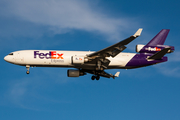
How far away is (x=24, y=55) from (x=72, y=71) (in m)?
8.19

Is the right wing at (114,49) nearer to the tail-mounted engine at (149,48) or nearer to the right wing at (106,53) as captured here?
the right wing at (106,53)

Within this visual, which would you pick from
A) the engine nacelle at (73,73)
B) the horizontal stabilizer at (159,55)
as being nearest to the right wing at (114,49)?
the engine nacelle at (73,73)

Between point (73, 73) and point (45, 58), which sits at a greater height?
point (45, 58)

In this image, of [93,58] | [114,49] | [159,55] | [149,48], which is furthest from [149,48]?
[93,58]

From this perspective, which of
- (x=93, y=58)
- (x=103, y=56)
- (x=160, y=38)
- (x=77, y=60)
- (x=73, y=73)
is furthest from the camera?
(x=160, y=38)

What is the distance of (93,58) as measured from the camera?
46188 mm

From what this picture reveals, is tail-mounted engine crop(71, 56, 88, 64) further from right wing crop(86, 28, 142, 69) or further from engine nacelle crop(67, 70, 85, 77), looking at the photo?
engine nacelle crop(67, 70, 85, 77)

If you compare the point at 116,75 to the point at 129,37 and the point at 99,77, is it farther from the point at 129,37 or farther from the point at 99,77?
the point at 129,37

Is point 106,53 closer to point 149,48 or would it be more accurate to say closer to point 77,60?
point 77,60

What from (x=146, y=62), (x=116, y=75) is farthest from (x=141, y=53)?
(x=116, y=75)

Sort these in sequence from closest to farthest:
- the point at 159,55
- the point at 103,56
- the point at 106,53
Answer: the point at 106,53, the point at 103,56, the point at 159,55

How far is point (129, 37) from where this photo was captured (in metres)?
38.9

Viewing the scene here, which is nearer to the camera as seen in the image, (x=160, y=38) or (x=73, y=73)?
(x=73, y=73)

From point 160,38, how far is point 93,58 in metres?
12.5
